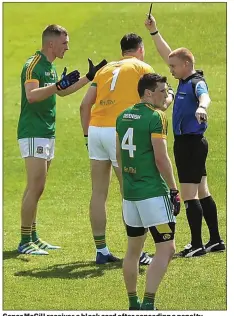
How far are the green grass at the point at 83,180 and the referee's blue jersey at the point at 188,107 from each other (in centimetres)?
144

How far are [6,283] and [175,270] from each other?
177 cm

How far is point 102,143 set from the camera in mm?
9406

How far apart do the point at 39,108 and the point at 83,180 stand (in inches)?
174

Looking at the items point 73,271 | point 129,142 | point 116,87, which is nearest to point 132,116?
point 129,142

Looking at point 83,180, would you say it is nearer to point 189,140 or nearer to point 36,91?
point 36,91

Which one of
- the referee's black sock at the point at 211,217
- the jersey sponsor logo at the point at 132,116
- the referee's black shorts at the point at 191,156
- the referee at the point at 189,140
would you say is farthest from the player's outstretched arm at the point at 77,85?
the jersey sponsor logo at the point at 132,116

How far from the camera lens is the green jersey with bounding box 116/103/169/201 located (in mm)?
7367

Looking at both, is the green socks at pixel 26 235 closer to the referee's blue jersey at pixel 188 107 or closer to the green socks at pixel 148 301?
the referee's blue jersey at pixel 188 107

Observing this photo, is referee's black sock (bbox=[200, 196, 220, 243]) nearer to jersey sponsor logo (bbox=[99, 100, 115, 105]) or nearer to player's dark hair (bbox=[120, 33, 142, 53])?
jersey sponsor logo (bbox=[99, 100, 115, 105])

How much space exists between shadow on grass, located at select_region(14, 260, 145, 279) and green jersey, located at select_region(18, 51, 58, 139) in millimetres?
1670

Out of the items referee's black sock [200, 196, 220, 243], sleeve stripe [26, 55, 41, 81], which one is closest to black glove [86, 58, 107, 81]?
sleeve stripe [26, 55, 41, 81]

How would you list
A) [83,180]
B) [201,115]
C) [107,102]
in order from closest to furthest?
[201,115], [107,102], [83,180]

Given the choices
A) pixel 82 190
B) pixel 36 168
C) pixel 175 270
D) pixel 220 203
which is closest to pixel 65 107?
pixel 82 190

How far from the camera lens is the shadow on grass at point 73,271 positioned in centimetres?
903
